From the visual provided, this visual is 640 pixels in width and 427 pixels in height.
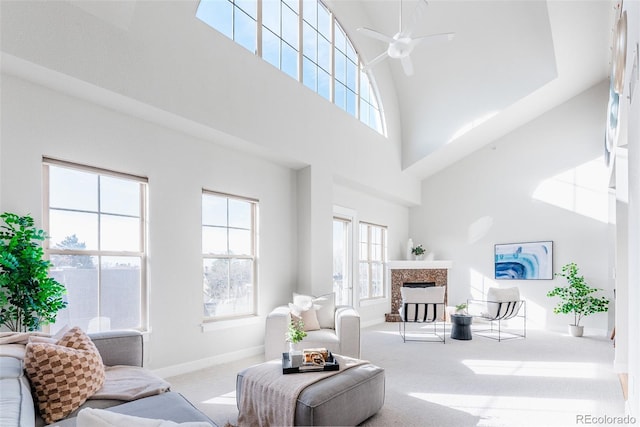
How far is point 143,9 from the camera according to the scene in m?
3.88

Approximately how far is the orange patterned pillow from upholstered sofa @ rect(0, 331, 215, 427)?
0.14ft

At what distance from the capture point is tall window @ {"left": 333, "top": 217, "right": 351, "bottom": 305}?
745 centimetres

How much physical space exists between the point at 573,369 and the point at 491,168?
4.77 meters

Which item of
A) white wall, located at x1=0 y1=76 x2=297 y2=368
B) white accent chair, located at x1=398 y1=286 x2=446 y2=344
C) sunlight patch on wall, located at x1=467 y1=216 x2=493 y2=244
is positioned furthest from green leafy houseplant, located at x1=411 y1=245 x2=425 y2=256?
white wall, located at x1=0 y1=76 x2=297 y2=368

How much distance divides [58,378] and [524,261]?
796 centimetres

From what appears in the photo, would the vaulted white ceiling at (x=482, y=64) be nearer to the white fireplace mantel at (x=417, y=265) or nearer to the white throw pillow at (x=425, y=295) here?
the white fireplace mantel at (x=417, y=265)

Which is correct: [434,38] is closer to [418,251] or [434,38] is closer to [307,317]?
[307,317]

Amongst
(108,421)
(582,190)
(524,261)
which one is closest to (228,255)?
(108,421)

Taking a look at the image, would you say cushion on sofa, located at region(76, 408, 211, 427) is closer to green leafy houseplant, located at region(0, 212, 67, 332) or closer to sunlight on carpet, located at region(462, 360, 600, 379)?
green leafy houseplant, located at region(0, 212, 67, 332)

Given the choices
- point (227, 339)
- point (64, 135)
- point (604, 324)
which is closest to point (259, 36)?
point (64, 135)

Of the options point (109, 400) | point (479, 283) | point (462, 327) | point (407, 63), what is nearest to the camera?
point (109, 400)

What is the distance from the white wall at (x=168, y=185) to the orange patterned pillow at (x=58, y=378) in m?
1.51

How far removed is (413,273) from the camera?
8.89m

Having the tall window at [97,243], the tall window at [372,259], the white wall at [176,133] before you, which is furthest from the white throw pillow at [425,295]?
the tall window at [97,243]
